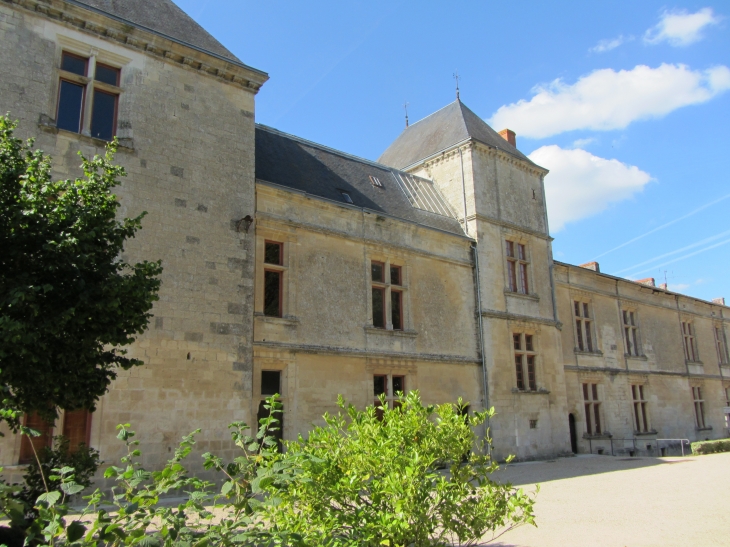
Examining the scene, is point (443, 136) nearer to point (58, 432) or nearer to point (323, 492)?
point (58, 432)

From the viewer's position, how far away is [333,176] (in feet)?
49.3

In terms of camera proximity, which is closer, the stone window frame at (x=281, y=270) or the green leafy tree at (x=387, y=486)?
the green leafy tree at (x=387, y=486)

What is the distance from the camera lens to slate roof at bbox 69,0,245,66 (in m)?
10.5

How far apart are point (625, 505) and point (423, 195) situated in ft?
34.5

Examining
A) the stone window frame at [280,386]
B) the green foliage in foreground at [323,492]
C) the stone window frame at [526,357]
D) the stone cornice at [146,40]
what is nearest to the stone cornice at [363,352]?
the stone window frame at [280,386]

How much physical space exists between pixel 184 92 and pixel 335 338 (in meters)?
5.76

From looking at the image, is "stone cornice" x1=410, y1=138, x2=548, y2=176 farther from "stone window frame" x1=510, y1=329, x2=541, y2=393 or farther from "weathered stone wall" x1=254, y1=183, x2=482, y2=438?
"stone window frame" x1=510, y1=329, x2=541, y2=393

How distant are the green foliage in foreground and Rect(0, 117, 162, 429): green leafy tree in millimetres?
1626

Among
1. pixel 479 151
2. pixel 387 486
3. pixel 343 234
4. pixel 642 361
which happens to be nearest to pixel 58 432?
pixel 387 486

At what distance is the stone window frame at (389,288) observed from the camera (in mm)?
13617

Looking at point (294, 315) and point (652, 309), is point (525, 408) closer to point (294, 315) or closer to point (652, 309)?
point (294, 315)

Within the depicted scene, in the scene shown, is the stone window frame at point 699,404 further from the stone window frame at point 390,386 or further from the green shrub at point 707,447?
the stone window frame at point 390,386

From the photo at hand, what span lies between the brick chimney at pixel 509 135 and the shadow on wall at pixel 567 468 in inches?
421

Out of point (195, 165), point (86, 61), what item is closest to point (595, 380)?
point (195, 165)
